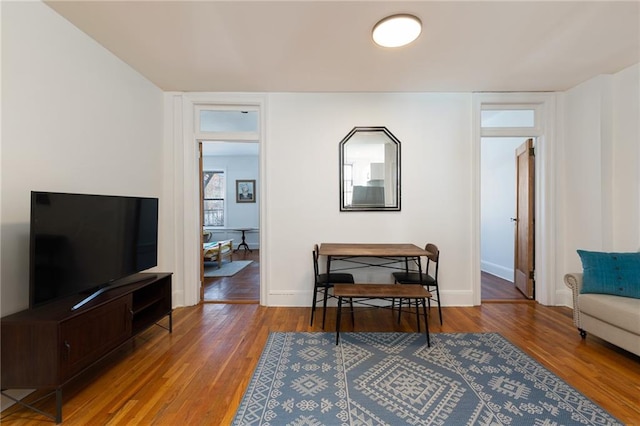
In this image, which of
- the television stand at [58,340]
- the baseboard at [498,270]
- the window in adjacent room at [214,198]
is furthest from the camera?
the window in adjacent room at [214,198]

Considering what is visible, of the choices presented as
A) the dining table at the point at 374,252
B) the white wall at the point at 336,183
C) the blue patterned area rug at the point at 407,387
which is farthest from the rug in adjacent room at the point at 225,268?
the blue patterned area rug at the point at 407,387

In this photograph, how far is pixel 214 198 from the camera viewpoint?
25.5 feet

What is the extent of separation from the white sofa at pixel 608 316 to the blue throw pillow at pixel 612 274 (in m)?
0.05

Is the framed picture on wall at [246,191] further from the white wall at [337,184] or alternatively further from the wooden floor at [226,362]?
the wooden floor at [226,362]

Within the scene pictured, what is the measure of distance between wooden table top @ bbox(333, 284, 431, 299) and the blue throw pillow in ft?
4.81

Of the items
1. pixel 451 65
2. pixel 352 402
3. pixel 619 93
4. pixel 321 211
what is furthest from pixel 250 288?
pixel 619 93

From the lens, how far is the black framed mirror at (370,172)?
10.9 feet

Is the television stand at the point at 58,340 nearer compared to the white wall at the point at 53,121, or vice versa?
the television stand at the point at 58,340

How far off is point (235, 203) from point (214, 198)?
2.11 feet

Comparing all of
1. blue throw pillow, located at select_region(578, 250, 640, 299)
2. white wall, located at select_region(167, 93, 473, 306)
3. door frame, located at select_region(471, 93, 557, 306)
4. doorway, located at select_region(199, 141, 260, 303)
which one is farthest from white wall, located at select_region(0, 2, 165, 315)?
doorway, located at select_region(199, 141, 260, 303)

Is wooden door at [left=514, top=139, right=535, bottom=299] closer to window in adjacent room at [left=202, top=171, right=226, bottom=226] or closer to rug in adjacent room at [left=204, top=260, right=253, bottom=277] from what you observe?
rug in adjacent room at [left=204, top=260, right=253, bottom=277]

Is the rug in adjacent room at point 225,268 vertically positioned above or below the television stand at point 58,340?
below

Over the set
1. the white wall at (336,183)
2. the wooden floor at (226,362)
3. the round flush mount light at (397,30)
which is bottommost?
the wooden floor at (226,362)

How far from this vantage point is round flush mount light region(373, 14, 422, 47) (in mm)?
1955
